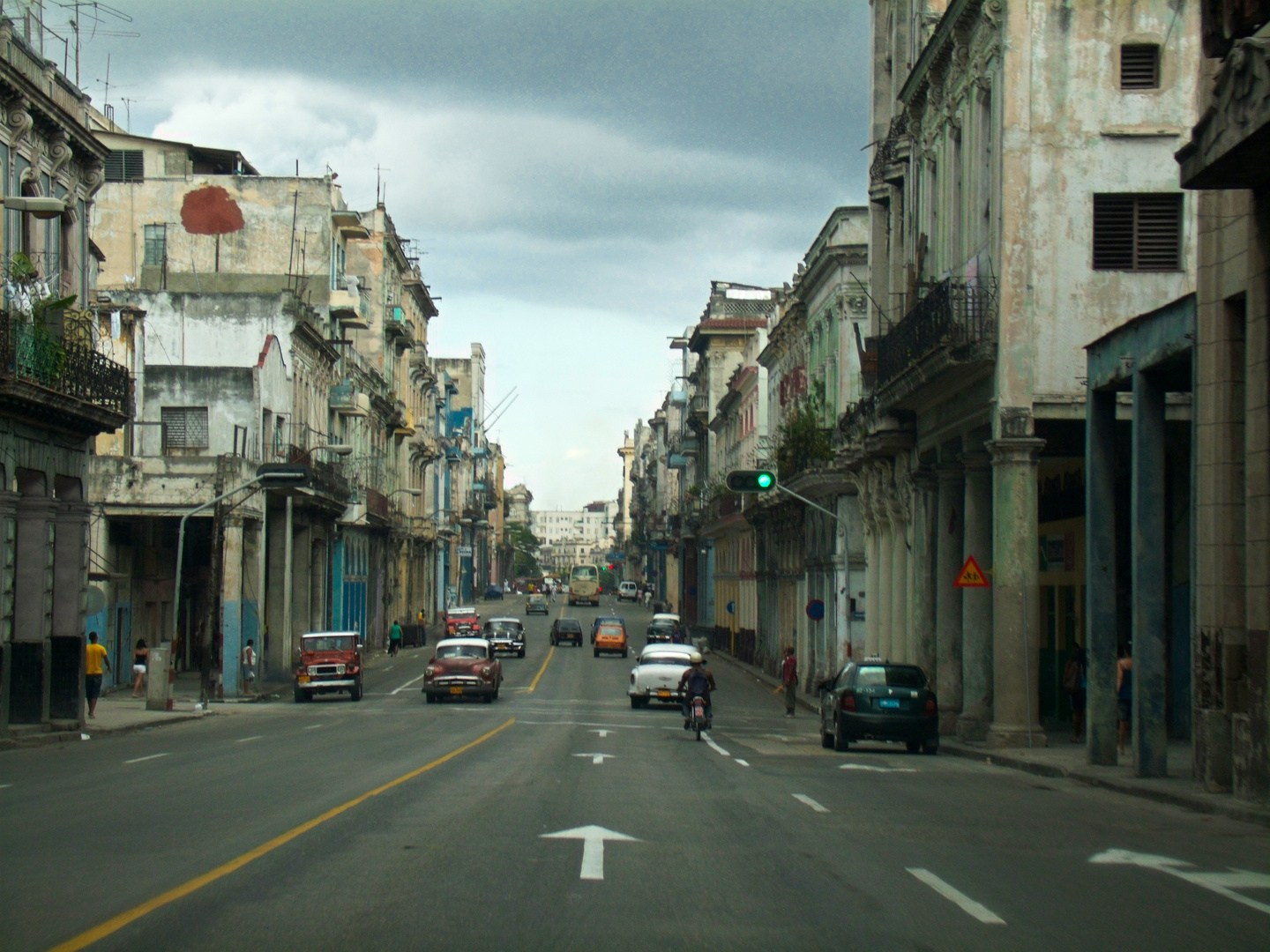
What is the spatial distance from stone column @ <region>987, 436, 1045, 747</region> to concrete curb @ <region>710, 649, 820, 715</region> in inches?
617

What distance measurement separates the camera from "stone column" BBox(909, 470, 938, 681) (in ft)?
108

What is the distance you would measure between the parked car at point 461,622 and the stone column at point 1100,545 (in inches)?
1920

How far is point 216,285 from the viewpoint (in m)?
59.6

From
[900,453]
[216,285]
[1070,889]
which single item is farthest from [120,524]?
[1070,889]

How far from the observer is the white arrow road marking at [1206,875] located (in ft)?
33.8

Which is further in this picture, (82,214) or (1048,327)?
(82,214)

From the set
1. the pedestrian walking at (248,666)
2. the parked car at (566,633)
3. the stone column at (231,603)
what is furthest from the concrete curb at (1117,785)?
the parked car at (566,633)

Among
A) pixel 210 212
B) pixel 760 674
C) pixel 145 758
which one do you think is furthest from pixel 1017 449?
pixel 210 212

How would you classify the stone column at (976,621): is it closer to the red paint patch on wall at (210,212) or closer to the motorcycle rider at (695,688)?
the motorcycle rider at (695,688)

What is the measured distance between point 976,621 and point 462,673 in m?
17.6

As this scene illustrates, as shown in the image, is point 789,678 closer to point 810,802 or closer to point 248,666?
point 248,666

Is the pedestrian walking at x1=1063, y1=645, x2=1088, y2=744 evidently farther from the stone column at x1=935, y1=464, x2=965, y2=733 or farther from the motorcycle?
the motorcycle

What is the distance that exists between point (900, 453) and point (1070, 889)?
26.3 metres

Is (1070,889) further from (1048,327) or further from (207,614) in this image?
(207,614)
